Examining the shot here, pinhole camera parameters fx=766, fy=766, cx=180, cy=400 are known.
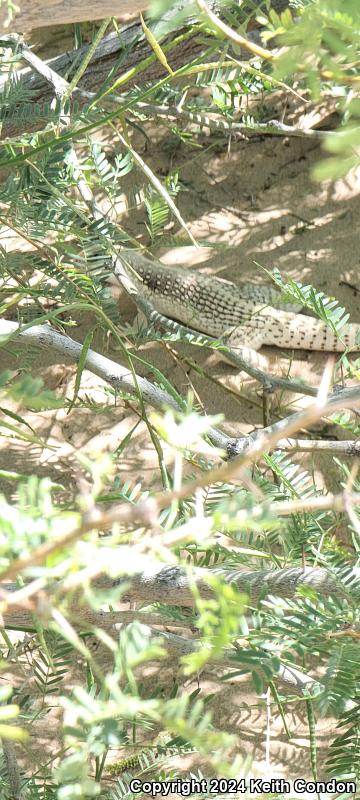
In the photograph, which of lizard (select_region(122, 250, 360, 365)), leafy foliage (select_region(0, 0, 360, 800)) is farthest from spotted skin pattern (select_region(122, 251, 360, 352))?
leafy foliage (select_region(0, 0, 360, 800))

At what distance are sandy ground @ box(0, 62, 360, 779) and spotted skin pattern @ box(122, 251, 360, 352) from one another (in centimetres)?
8

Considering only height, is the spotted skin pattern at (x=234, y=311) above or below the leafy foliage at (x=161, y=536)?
below

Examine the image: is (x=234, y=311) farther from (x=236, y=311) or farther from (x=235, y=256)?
(x=235, y=256)

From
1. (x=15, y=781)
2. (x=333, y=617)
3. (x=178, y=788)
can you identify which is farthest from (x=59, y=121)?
(x=178, y=788)

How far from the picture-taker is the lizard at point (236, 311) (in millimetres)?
2967

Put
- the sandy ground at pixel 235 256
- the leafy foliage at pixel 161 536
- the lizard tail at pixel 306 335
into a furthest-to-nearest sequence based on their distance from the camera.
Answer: the lizard tail at pixel 306 335, the sandy ground at pixel 235 256, the leafy foliage at pixel 161 536

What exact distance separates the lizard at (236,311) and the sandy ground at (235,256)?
78mm

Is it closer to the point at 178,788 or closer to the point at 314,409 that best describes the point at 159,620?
the point at 178,788

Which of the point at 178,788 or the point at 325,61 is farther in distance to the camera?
the point at 178,788

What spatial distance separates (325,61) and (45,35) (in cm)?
338

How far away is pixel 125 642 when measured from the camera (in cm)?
51

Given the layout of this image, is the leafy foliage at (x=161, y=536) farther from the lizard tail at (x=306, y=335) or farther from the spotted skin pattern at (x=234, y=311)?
the lizard tail at (x=306, y=335)

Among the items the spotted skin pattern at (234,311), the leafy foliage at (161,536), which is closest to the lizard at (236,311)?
the spotted skin pattern at (234,311)

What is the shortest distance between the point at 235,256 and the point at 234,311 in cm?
27
